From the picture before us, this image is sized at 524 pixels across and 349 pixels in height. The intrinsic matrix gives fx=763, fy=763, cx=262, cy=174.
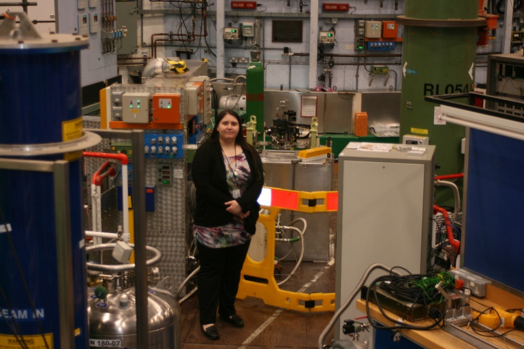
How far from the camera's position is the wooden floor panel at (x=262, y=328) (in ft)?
18.8

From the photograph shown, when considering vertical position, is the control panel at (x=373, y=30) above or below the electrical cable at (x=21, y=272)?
above

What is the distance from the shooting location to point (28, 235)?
2.84m

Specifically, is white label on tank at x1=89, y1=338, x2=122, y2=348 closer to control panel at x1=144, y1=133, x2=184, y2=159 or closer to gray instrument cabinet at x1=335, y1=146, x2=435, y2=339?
gray instrument cabinet at x1=335, y1=146, x2=435, y2=339

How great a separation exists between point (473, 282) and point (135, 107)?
10.8ft

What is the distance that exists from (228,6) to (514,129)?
10.3 metres

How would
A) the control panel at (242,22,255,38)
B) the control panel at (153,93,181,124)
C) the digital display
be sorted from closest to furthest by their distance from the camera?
the control panel at (153,93,181,124) → the control panel at (242,22,255,38) → the digital display

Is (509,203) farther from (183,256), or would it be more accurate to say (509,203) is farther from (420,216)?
(183,256)

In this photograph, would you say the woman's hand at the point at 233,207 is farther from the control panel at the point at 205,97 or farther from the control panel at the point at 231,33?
the control panel at the point at 231,33

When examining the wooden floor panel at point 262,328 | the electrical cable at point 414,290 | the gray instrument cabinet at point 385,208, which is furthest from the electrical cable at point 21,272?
the wooden floor panel at point 262,328

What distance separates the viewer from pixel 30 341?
2973mm

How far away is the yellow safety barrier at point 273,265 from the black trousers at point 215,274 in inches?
21.3

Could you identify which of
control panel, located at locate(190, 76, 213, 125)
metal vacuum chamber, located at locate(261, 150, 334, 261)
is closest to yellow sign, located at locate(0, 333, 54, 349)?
control panel, located at locate(190, 76, 213, 125)

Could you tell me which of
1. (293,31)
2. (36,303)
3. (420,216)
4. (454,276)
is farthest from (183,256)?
(293,31)

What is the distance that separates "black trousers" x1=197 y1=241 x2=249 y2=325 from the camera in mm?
5621
